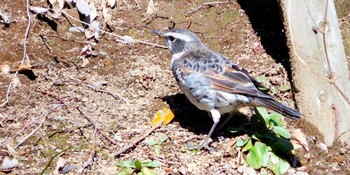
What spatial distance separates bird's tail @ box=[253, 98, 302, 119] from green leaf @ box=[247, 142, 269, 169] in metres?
0.49

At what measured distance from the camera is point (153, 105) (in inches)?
329

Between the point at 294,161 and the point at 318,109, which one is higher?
the point at 318,109

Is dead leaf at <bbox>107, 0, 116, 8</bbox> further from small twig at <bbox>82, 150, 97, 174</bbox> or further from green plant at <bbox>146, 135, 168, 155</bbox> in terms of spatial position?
small twig at <bbox>82, 150, 97, 174</bbox>

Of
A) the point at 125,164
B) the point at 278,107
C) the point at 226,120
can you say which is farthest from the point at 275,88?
the point at 125,164

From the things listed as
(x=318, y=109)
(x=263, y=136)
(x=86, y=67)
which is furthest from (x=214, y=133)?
(x=86, y=67)

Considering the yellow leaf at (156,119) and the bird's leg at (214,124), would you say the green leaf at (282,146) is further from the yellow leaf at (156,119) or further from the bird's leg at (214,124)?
the yellow leaf at (156,119)

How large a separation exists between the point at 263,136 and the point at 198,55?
134 centimetres

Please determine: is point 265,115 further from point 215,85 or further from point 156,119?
point 156,119

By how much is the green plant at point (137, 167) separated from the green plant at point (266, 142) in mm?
1108

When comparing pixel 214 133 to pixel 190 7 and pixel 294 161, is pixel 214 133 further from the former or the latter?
pixel 190 7

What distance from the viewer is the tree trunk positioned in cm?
786

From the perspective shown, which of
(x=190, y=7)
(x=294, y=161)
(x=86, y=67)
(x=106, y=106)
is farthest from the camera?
(x=190, y=7)

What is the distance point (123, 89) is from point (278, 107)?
2183 mm

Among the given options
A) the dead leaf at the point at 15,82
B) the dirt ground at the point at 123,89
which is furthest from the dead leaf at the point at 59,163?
the dead leaf at the point at 15,82
